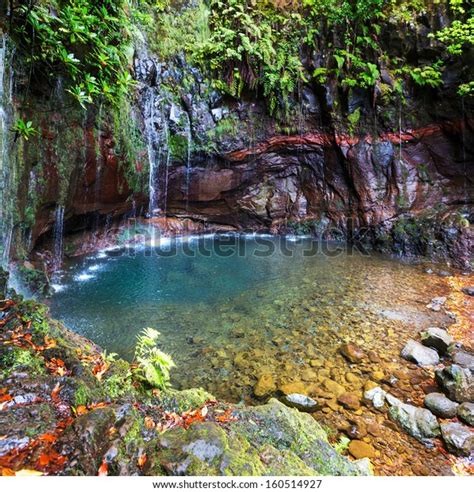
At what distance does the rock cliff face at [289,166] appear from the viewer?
9.68 m

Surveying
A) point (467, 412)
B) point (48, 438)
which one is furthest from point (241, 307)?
point (48, 438)

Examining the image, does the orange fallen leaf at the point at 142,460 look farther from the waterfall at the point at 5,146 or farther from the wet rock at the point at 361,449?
the waterfall at the point at 5,146

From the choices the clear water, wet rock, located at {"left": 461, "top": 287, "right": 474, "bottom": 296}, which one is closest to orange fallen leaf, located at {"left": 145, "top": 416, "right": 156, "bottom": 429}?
the clear water

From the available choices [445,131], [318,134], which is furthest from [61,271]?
[445,131]

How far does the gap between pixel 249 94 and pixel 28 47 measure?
9.06m

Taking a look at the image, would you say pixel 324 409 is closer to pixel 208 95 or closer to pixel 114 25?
pixel 114 25

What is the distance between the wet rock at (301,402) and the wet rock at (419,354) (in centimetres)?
192

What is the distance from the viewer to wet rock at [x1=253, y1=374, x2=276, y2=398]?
3.88 m

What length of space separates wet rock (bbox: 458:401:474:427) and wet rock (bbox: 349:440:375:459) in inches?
47.1

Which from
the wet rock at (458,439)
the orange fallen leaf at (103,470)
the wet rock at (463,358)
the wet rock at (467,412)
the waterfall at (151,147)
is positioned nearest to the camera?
the orange fallen leaf at (103,470)

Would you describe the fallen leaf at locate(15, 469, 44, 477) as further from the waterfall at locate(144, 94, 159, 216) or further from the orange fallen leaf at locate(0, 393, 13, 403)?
the waterfall at locate(144, 94, 159, 216)

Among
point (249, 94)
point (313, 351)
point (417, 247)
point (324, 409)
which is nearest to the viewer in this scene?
point (324, 409)

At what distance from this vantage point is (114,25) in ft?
19.7

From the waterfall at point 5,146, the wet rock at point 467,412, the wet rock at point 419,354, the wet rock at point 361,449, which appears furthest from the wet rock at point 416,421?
the waterfall at point 5,146
